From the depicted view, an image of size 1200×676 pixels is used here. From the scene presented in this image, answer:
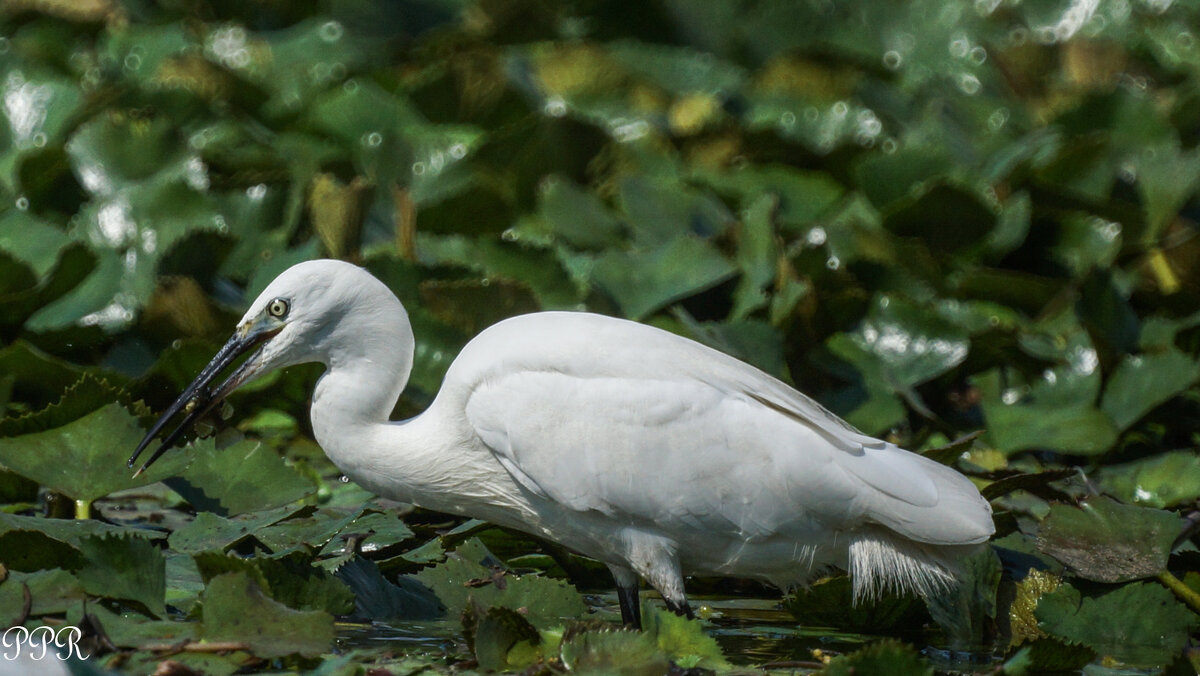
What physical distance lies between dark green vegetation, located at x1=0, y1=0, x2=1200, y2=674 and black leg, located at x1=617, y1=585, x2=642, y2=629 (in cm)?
21

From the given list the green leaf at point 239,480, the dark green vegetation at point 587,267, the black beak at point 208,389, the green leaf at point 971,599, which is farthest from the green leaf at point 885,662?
the black beak at point 208,389

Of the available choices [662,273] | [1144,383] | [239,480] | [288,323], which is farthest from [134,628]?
[1144,383]

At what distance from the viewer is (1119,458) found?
4652mm

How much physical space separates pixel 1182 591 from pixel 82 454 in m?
2.52

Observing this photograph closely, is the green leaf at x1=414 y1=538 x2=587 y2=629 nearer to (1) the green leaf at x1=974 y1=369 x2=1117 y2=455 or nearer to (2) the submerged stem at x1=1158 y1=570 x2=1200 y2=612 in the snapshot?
(2) the submerged stem at x1=1158 y1=570 x2=1200 y2=612

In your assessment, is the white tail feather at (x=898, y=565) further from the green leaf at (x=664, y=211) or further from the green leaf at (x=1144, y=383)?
the green leaf at (x=664, y=211)

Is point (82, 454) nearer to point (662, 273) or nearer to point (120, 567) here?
point (120, 567)

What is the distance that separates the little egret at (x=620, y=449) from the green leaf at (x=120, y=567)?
1.62 ft

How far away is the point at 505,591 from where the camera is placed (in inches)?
128

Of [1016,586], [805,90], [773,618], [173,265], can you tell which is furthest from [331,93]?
[1016,586]

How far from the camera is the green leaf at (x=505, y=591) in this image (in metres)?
3.23

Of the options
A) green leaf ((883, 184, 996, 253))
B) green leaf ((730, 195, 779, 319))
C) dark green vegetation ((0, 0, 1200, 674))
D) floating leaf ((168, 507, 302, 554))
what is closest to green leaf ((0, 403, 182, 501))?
dark green vegetation ((0, 0, 1200, 674))

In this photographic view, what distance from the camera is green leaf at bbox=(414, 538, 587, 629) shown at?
3234 mm

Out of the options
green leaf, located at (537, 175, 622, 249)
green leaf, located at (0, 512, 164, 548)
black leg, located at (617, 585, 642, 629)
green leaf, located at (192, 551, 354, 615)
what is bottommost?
green leaf, located at (0, 512, 164, 548)
